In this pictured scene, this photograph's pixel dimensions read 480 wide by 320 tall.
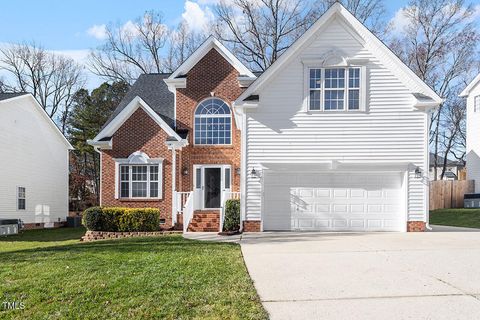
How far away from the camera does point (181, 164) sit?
60.9ft

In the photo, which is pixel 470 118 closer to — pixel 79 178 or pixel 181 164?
pixel 181 164

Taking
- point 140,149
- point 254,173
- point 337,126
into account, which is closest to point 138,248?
point 254,173

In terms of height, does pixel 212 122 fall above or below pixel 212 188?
above

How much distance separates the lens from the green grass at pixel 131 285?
5289mm

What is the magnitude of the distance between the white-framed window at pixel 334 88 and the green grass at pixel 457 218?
8966mm

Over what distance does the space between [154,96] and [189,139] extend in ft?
11.6

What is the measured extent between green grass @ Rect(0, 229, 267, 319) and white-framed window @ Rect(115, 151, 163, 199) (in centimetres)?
830

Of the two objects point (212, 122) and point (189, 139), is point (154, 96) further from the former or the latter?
point (212, 122)

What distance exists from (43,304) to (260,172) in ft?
31.5

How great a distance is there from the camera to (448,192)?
27.0 m

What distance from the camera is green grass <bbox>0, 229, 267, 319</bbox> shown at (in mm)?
5289

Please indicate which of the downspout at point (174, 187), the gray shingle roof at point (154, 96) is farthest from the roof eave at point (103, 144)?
the downspout at point (174, 187)

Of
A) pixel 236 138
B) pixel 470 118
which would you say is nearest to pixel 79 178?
pixel 236 138

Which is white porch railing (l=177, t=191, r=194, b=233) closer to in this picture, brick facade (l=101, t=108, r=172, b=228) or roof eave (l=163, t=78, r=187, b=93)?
brick facade (l=101, t=108, r=172, b=228)
